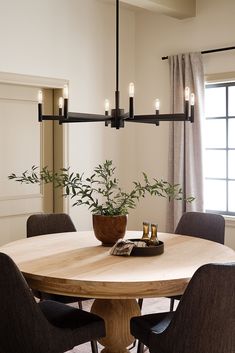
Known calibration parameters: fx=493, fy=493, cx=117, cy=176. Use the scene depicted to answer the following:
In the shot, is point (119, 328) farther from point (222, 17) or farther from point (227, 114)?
point (222, 17)

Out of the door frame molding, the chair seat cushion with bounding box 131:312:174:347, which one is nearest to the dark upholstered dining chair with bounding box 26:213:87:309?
the chair seat cushion with bounding box 131:312:174:347

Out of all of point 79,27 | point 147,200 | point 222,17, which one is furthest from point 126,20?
point 147,200

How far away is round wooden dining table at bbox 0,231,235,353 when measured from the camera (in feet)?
7.03

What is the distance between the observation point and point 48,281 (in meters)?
2.20

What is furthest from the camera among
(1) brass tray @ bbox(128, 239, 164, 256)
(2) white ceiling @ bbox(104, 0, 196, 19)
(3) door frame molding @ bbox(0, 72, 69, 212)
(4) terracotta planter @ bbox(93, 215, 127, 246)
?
(2) white ceiling @ bbox(104, 0, 196, 19)

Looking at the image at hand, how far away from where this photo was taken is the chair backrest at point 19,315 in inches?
83.3

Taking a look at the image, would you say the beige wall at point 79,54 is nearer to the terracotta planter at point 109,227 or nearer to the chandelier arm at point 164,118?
the chandelier arm at point 164,118

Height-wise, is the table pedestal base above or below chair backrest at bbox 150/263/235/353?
below

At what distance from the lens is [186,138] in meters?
4.85

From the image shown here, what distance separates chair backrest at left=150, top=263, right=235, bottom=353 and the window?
9.26 ft

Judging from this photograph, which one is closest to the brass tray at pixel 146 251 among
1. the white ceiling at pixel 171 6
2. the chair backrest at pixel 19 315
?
the chair backrest at pixel 19 315

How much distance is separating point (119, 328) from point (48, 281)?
73cm

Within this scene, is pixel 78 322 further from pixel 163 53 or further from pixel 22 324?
pixel 163 53

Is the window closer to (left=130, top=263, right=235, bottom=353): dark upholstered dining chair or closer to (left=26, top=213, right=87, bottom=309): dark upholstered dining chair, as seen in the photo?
(left=26, top=213, right=87, bottom=309): dark upholstered dining chair
